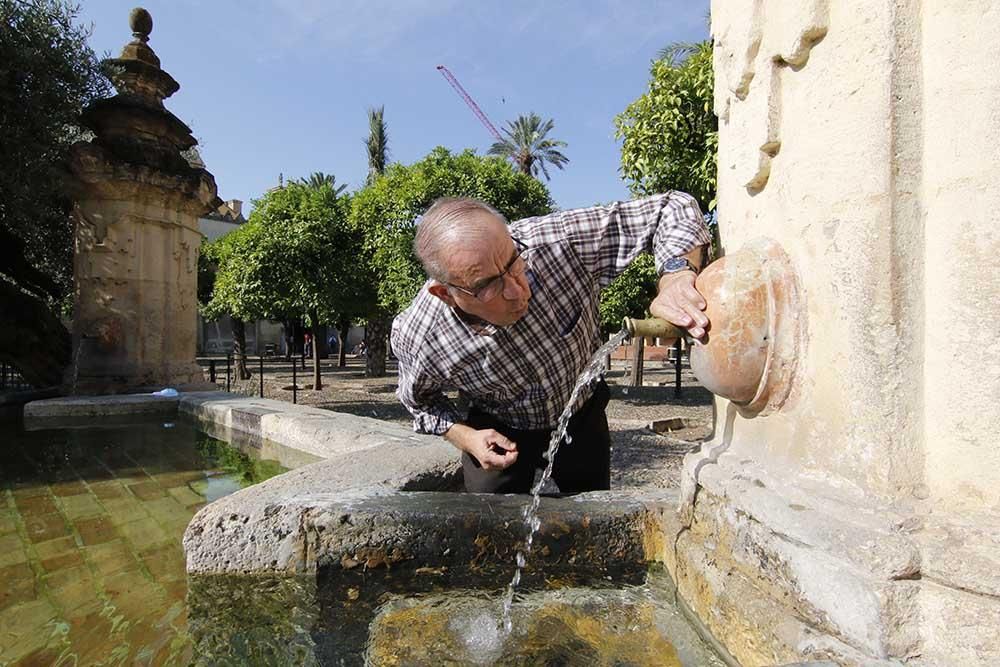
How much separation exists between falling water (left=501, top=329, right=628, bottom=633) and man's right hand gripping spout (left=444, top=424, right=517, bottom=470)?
0.46 feet

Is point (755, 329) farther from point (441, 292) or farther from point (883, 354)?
point (441, 292)

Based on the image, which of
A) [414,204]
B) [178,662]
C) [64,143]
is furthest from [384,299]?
[178,662]

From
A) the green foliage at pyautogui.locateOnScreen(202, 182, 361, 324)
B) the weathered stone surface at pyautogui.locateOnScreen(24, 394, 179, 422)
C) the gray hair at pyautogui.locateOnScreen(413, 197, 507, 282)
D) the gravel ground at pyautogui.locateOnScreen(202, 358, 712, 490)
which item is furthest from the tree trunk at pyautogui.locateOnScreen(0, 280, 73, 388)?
the gray hair at pyautogui.locateOnScreen(413, 197, 507, 282)

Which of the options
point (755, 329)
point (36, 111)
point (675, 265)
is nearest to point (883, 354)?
point (755, 329)

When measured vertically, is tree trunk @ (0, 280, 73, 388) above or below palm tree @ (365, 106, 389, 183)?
below

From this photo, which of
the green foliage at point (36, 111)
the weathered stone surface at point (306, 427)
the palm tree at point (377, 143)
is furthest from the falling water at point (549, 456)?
the palm tree at point (377, 143)

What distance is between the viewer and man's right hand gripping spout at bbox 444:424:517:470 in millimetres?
2012

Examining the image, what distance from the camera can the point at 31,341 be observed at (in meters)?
7.54

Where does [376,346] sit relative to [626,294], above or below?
below

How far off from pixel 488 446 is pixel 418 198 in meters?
10.5

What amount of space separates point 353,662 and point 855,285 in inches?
56.5

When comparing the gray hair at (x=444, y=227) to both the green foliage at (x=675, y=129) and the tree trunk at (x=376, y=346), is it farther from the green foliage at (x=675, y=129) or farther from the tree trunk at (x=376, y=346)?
the tree trunk at (x=376, y=346)

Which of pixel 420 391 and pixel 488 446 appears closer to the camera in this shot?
pixel 488 446

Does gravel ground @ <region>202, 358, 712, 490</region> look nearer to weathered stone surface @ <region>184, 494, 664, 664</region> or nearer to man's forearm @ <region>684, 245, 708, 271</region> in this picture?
weathered stone surface @ <region>184, 494, 664, 664</region>
